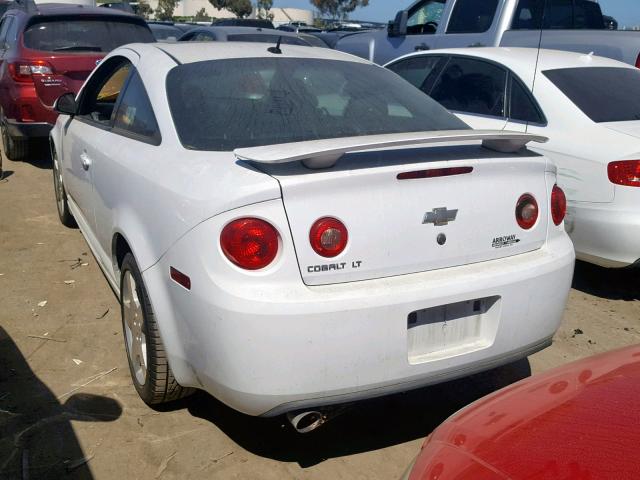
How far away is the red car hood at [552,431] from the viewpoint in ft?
5.07

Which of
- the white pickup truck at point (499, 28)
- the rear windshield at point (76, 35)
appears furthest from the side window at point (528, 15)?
the rear windshield at point (76, 35)

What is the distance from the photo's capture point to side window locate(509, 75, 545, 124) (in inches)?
196

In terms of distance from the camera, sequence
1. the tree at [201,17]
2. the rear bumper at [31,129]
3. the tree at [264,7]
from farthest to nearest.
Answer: the tree at [264,7] → the tree at [201,17] → the rear bumper at [31,129]

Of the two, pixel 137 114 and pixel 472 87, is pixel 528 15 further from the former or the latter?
pixel 137 114

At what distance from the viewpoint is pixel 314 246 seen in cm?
243

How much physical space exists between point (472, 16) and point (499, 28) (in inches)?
21.3

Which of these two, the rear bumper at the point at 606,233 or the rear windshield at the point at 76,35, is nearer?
the rear bumper at the point at 606,233

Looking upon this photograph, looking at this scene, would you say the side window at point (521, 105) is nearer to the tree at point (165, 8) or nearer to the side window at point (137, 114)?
the side window at point (137, 114)

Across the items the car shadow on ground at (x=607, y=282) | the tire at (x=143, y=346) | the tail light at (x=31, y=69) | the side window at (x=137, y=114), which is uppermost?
the side window at (x=137, y=114)

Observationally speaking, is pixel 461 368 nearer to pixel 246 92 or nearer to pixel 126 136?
pixel 246 92

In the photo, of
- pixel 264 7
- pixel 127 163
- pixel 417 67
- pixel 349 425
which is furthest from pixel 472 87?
pixel 264 7

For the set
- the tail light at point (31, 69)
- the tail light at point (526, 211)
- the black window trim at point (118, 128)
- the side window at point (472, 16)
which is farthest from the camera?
the side window at point (472, 16)

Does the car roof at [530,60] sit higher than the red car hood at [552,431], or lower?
higher

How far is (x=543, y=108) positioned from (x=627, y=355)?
3097mm
